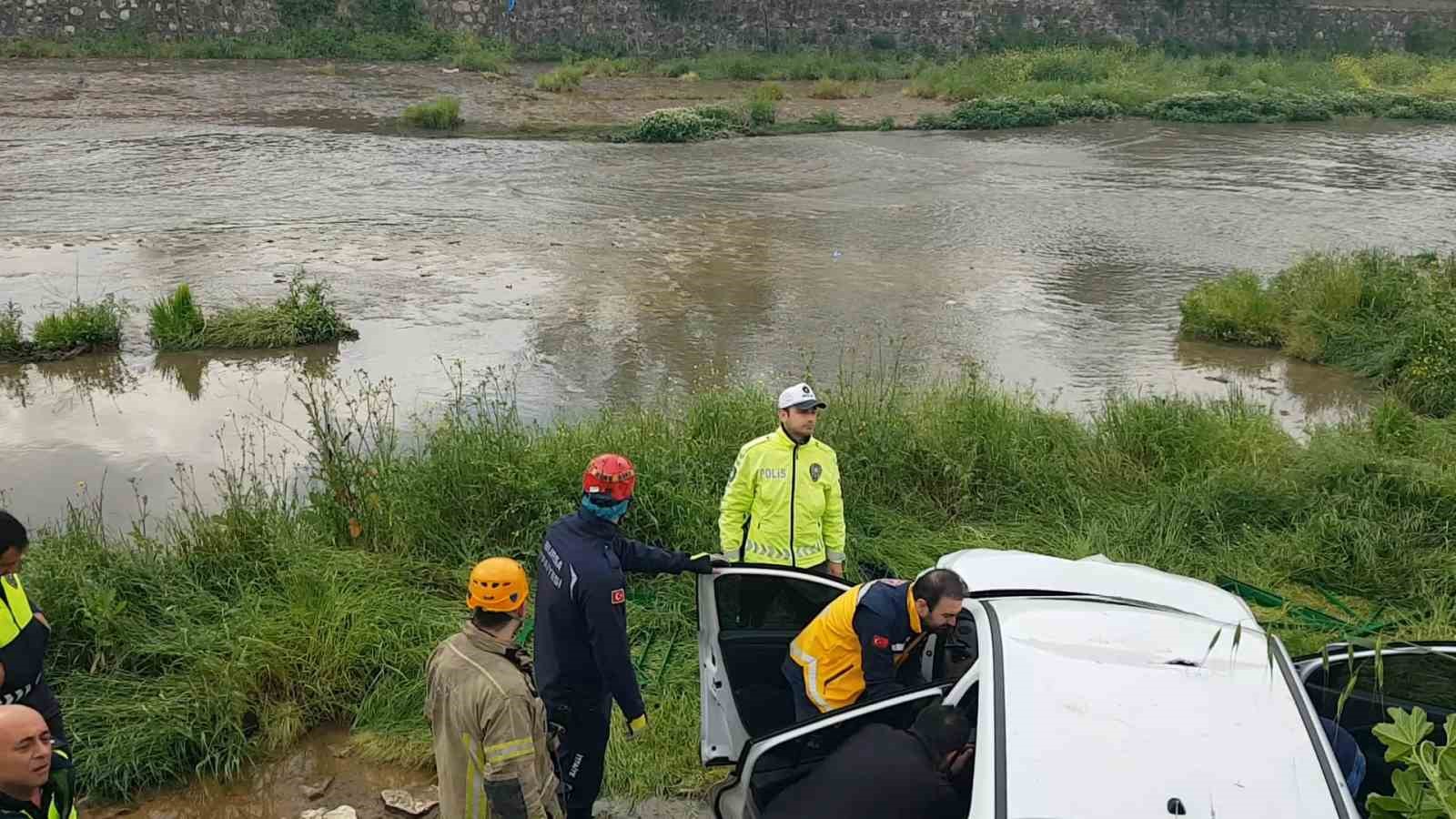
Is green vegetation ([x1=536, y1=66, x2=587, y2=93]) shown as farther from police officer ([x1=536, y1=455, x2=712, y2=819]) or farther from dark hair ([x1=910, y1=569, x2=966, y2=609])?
dark hair ([x1=910, y1=569, x2=966, y2=609])

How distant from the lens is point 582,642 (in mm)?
4395

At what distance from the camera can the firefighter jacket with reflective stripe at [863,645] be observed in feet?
14.2

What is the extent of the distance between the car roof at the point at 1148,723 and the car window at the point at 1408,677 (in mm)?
717

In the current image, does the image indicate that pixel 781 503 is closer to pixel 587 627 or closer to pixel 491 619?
pixel 587 627

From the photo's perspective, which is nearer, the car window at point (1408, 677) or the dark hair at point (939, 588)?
the dark hair at point (939, 588)

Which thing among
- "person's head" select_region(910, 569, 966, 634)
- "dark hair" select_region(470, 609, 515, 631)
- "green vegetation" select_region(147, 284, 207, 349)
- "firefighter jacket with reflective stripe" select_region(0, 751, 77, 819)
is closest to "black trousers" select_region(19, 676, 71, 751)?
"firefighter jacket with reflective stripe" select_region(0, 751, 77, 819)

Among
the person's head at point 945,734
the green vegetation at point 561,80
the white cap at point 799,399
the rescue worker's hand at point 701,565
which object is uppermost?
the green vegetation at point 561,80

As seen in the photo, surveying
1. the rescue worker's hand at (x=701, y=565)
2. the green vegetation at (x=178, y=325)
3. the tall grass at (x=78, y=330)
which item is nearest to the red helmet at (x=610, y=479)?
the rescue worker's hand at (x=701, y=565)

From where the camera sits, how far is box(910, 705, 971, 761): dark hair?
12.1 feet

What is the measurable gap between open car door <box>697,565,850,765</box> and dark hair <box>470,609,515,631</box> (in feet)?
4.08

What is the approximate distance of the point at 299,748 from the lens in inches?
216

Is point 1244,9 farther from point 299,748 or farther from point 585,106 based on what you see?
point 299,748

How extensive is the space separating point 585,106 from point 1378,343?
933 inches

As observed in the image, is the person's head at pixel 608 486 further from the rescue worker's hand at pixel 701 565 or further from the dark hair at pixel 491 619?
the dark hair at pixel 491 619
